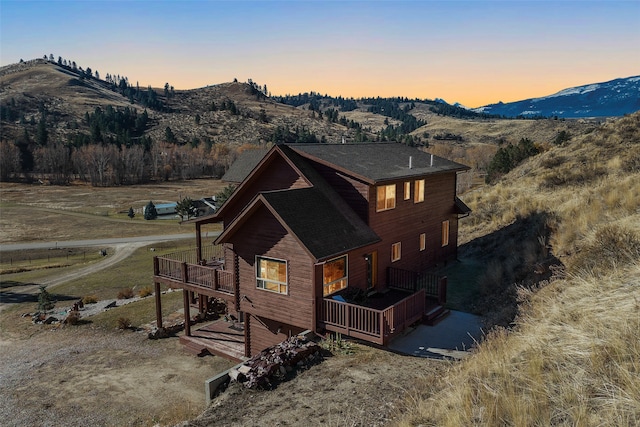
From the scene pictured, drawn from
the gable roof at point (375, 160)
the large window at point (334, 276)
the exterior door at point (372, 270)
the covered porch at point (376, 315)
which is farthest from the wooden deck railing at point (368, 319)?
the gable roof at point (375, 160)

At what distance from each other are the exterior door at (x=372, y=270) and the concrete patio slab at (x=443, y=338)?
120 inches

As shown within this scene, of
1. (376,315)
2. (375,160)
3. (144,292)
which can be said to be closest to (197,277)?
Result: (376,315)

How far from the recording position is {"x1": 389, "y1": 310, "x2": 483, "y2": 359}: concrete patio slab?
47.6ft

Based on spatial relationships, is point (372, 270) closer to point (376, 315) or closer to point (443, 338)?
point (443, 338)

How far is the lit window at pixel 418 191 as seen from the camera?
22188 mm

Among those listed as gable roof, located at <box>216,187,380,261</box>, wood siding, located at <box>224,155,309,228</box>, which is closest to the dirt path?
wood siding, located at <box>224,155,309,228</box>

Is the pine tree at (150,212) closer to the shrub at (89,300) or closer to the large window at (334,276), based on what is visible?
the shrub at (89,300)

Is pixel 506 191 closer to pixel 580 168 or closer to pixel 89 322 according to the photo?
pixel 580 168

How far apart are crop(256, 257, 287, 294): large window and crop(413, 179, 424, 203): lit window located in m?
8.96

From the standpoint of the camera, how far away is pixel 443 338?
51.8ft

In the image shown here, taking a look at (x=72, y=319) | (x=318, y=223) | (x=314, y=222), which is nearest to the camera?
(x=314, y=222)

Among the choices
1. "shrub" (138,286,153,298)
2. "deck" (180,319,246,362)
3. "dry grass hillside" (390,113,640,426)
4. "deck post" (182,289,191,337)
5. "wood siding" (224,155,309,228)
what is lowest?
"shrub" (138,286,153,298)

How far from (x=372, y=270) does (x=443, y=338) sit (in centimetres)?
455

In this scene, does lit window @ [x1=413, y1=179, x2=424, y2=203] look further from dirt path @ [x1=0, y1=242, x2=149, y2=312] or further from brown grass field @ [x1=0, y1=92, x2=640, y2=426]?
dirt path @ [x1=0, y1=242, x2=149, y2=312]
